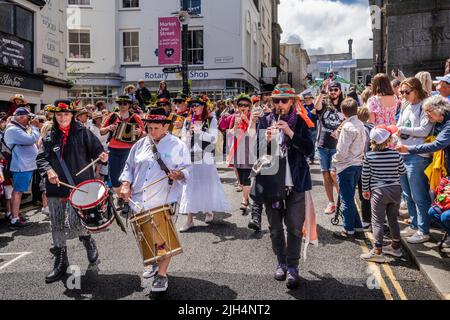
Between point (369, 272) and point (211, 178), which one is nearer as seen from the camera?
point (369, 272)

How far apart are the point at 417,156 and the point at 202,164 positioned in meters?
3.38

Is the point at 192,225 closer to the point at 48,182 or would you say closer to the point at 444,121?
the point at 48,182

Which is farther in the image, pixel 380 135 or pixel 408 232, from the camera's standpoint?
pixel 408 232

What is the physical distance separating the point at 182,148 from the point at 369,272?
2.54 m

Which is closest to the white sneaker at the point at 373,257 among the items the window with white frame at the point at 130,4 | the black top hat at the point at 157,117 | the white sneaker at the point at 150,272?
the white sneaker at the point at 150,272

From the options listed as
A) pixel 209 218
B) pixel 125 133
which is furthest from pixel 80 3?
pixel 209 218

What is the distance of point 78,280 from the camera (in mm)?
4750

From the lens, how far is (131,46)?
94.4 feet

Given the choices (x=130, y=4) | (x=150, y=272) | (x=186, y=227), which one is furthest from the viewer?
(x=130, y=4)

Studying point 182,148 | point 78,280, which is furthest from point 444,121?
point 78,280

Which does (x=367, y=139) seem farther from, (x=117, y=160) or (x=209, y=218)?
(x=117, y=160)

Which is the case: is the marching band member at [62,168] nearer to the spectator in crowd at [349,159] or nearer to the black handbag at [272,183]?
the black handbag at [272,183]

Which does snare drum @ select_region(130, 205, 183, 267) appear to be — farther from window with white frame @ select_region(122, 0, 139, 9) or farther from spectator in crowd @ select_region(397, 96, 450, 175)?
window with white frame @ select_region(122, 0, 139, 9)

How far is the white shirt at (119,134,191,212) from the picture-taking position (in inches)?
174
